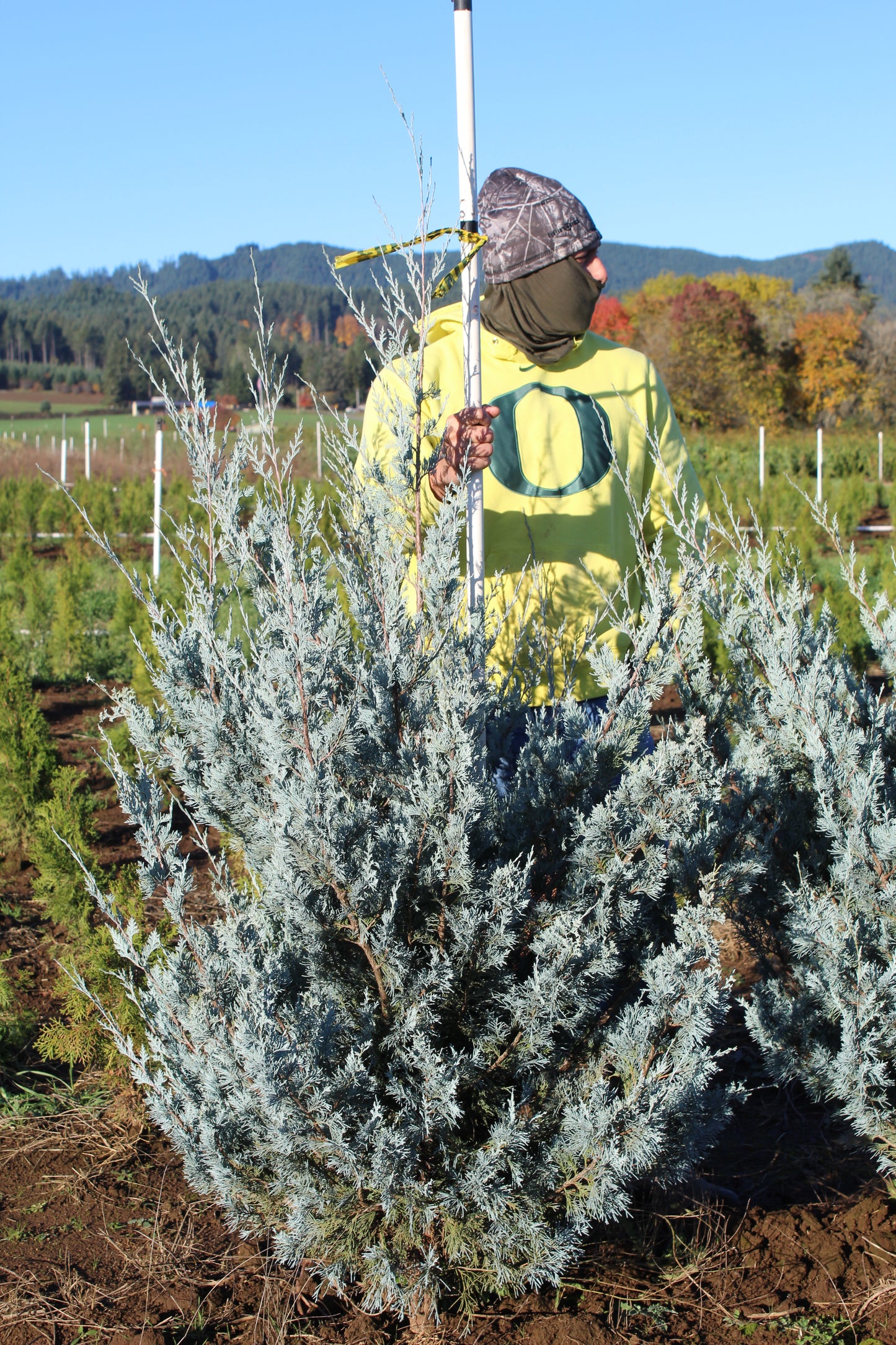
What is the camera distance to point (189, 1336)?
72.9 inches

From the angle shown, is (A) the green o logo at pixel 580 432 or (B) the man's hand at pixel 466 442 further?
(A) the green o logo at pixel 580 432

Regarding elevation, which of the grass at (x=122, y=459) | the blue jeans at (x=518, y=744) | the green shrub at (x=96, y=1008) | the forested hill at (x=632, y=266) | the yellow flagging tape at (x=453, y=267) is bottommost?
the green shrub at (x=96, y=1008)

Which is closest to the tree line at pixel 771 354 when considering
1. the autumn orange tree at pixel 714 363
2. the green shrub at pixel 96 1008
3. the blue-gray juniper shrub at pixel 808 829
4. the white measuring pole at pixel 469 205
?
the autumn orange tree at pixel 714 363

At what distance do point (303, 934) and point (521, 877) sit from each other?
0.38m

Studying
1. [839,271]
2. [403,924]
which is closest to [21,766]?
[403,924]

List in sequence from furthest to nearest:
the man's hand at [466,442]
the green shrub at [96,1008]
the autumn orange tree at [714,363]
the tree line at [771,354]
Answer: the tree line at [771,354], the autumn orange tree at [714,363], the green shrub at [96,1008], the man's hand at [466,442]

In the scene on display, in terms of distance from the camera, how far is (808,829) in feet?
7.79

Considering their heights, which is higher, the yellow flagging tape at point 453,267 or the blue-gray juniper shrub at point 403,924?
the yellow flagging tape at point 453,267

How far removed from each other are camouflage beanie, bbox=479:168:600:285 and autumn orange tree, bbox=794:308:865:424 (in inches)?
1710

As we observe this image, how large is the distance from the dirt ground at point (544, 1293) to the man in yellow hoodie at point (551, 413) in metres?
1.16

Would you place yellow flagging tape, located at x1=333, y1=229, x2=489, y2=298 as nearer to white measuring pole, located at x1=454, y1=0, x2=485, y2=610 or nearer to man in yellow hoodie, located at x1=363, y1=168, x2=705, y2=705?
white measuring pole, located at x1=454, y1=0, x2=485, y2=610

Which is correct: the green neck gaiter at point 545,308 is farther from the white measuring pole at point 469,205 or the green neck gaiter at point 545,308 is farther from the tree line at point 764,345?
the tree line at point 764,345

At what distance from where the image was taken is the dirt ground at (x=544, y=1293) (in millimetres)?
1833

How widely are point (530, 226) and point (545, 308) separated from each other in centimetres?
18
